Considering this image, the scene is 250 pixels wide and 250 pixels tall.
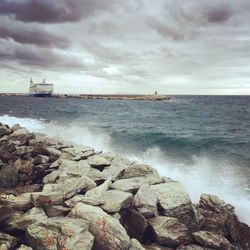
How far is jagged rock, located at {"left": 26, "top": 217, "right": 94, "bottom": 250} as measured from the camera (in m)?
5.29

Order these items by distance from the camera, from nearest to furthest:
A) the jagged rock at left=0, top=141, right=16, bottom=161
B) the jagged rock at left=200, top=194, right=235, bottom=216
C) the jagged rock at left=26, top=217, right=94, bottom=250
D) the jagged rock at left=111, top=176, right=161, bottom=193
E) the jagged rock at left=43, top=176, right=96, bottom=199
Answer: the jagged rock at left=26, top=217, right=94, bottom=250
the jagged rock at left=43, top=176, right=96, bottom=199
the jagged rock at left=111, top=176, right=161, bottom=193
the jagged rock at left=200, top=194, right=235, bottom=216
the jagged rock at left=0, top=141, right=16, bottom=161

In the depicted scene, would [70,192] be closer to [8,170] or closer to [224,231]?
[8,170]

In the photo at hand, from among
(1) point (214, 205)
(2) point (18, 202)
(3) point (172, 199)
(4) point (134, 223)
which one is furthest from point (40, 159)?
(1) point (214, 205)

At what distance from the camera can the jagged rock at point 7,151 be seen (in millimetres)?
10633

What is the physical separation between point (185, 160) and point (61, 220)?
38.6 feet

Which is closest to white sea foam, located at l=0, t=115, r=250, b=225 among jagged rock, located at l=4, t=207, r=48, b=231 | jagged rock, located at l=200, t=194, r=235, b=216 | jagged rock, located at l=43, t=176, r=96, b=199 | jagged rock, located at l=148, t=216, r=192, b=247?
jagged rock, located at l=200, t=194, r=235, b=216

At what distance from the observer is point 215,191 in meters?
10.8

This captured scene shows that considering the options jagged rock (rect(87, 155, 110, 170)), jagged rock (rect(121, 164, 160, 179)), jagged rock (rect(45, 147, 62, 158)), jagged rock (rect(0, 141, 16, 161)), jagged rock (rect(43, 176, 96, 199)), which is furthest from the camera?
jagged rock (rect(45, 147, 62, 158))

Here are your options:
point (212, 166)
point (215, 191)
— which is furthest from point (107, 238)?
point (212, 166)

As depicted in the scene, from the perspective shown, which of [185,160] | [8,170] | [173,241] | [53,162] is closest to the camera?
[173,241]

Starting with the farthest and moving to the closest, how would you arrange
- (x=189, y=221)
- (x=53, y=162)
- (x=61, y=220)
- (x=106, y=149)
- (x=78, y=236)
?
1. (x=106, y=149)
2. (x=53, y=162)
3. (x=189, y=221)
4. (x=61, y=220)
5. (x=78, y=236)

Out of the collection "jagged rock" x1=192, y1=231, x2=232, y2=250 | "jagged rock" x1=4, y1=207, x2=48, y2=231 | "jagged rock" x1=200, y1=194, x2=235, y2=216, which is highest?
"jagged rock" x1=4, y1=207, x2=48, y2=231

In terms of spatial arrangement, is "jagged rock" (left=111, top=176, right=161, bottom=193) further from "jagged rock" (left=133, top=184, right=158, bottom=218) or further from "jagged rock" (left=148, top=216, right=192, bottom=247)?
"jagged rock" (left=148, top=216, right=192, bottom=247)

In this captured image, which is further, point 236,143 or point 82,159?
point 236,143
